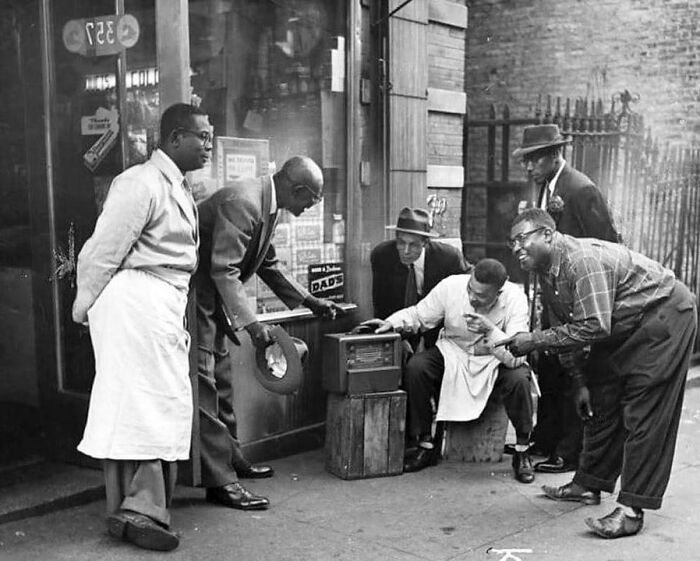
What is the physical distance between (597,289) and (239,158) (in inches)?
101

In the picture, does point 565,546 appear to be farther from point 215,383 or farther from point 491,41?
point 491,41

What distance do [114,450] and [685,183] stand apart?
7170 millimetres

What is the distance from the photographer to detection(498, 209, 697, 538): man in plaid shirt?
479 cm

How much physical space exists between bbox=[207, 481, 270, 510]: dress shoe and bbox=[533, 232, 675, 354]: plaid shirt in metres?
1.74

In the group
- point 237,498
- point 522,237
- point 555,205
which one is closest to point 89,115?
point 237,498

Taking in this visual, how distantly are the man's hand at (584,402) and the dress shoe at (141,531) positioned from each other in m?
2.23

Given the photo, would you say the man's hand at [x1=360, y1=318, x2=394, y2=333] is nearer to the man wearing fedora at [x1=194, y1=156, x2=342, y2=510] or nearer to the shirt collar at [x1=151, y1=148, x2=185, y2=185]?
the man wearing fedora at [x1=194, y1=156, x2=342, y2=510]

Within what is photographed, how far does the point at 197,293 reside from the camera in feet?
17.2

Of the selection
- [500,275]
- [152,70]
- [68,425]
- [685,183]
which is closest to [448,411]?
[500,275]

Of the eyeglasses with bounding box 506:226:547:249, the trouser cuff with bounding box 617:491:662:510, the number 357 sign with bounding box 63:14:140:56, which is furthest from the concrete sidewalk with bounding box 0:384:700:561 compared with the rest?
the number 357 sign with bounding box 63:14:140:56

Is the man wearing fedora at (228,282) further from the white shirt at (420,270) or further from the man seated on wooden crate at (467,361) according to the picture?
the white shirt at (420,270)

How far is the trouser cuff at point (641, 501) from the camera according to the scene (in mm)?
4785

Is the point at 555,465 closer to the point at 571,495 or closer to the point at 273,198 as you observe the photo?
the point at 571,495

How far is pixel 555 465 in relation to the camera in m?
6.06
